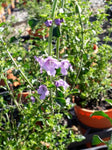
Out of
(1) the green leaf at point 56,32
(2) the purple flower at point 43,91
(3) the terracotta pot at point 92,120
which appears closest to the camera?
(1) the green leaf at point 56,32

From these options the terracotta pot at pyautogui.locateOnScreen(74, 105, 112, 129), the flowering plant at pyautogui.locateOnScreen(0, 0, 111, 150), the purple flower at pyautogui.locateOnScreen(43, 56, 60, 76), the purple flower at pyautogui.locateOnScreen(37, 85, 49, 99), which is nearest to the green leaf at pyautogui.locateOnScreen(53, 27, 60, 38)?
the flowering plant at pyautogui.locateOnScreen(0, 0, 111, 150)

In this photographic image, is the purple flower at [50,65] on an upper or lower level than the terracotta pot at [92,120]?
upper

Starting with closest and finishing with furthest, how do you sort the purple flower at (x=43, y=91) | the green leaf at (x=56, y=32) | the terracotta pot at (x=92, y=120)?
the green leaf at (x=56, y=32) < the purple flower at (x=43, y=91) < the terracotta pot at (x=92, y=120)

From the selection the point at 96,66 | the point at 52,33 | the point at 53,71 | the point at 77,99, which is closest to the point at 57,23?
the point at 52,33

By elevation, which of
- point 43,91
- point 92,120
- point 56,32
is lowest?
point 92,120

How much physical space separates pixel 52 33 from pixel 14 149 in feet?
2.90

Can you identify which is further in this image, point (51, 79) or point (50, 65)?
point (51, 79)

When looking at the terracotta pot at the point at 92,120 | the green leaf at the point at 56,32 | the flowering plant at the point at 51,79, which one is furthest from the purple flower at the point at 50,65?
the terracotta pot at the point at 92,120

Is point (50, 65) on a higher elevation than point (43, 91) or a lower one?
higher

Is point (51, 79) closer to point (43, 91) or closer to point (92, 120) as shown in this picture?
point (43, 91)

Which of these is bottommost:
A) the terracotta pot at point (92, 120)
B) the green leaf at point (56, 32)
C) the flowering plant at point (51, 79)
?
the terracotta pot at point (92, 120)

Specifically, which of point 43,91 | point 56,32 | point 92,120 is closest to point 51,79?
point 43,91

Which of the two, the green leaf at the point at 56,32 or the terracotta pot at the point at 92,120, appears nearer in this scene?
the green leaf at the point at 56,32

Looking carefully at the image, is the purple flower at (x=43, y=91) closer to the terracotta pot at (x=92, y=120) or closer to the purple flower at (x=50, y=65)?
the purple flower at (x=50, y=65)
